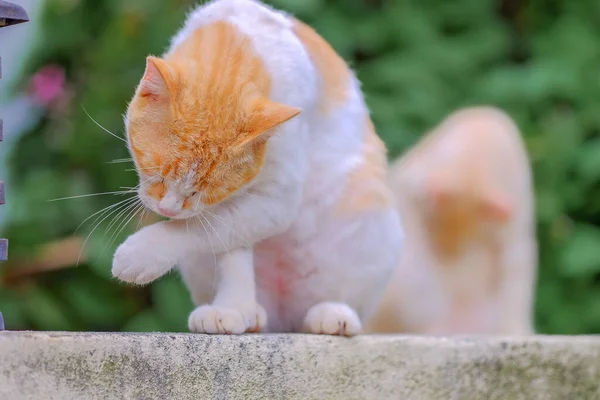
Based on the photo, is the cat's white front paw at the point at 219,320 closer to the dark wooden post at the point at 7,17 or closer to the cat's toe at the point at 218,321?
the cat's toe at the point at 218,321

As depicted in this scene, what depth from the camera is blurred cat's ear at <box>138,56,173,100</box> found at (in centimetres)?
134

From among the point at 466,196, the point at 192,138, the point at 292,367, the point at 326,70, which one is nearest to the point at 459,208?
the point at 466,196

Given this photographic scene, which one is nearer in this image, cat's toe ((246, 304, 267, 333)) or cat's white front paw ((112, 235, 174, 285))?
cat's white front paw ((112, 235, 174, 285))

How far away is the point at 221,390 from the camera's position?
1316mm

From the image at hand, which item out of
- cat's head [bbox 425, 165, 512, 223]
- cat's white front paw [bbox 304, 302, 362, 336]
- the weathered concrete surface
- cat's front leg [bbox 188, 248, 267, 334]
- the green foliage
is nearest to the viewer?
the weathered concrete surface

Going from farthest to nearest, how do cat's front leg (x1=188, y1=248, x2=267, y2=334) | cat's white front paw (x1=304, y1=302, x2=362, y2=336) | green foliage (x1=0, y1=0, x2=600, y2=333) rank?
green foliage (x1=0, y1=0, x2=600, y2=333) < cat's white front paw (x1=304, y1=302, x2=362, y2=336) < cat's front leg (x1=188, y1=248, x2=267, y2=334)

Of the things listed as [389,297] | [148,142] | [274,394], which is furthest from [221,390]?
[389,297]

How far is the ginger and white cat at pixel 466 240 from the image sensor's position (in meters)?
2.42

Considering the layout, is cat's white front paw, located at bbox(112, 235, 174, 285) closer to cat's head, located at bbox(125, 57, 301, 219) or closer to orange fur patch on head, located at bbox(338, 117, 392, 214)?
cat's head, located at bbox(125, 57, 301, 219)

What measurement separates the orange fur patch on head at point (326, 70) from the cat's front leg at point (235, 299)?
319mm

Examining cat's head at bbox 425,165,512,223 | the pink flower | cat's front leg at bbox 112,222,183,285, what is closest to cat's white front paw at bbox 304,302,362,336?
cat's front leg at bbox 112,222,183,285

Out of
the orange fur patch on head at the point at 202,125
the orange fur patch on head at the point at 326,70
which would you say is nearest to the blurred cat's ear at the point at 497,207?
the orange fur patch on head at the point at 326,70

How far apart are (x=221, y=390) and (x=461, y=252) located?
1326mm

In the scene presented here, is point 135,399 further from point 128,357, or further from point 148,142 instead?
point 148,142
